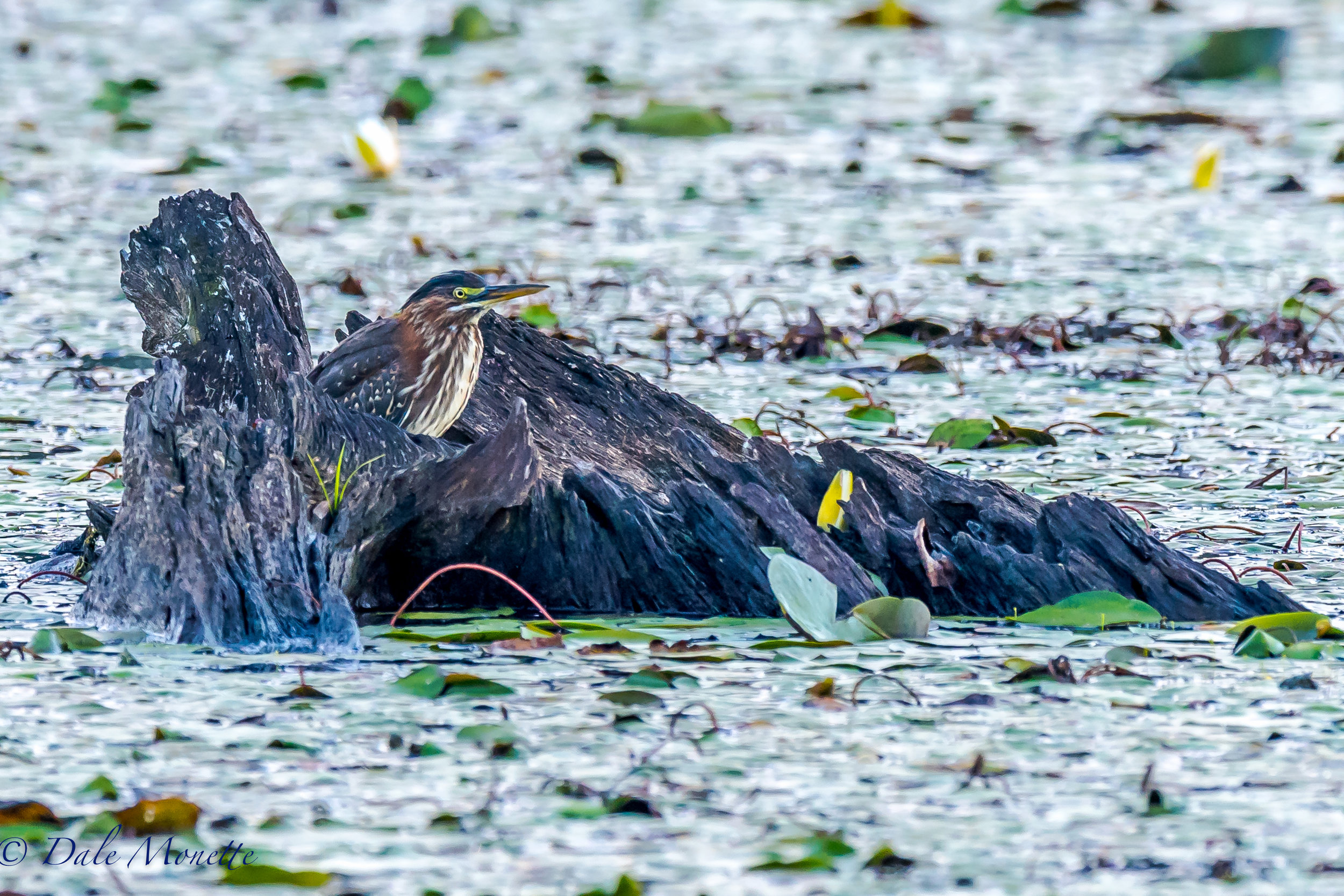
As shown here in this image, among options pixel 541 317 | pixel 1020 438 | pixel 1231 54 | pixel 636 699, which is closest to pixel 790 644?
pixel 636 699

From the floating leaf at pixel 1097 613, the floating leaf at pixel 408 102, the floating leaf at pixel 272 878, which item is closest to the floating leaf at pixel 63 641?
the floating leaf at pixel 272 878

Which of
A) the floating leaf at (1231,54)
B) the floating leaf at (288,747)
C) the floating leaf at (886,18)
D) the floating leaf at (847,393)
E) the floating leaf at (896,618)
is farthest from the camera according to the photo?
the floating leaf at (886,18)

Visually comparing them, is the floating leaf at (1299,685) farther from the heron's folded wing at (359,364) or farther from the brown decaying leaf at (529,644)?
the heron's folded wing at (359,364)

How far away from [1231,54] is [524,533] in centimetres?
1361

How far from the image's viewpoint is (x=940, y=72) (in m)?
18.6

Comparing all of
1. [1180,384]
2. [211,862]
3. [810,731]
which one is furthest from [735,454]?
[1180,384]

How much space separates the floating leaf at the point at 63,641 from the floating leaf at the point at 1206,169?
9511mm

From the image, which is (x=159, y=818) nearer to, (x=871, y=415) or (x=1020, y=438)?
(x=1020, y=438)

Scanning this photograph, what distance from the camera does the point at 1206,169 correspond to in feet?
43.4

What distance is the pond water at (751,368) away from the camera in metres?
3.99

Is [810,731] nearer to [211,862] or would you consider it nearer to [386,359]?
[211,862]

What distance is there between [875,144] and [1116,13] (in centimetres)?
745

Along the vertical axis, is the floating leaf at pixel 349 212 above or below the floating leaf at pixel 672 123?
below

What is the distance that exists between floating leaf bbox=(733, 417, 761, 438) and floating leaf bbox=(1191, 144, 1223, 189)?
6529 mm
